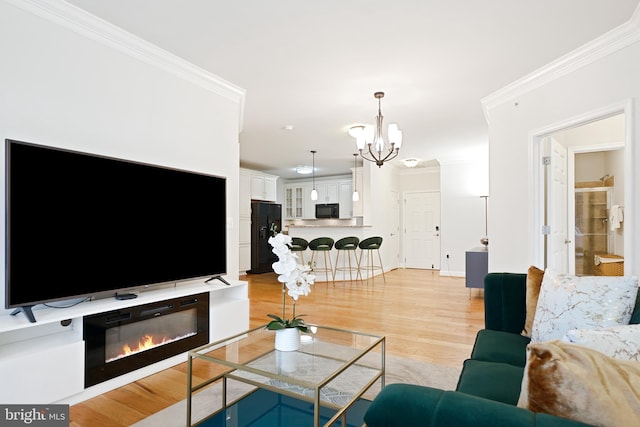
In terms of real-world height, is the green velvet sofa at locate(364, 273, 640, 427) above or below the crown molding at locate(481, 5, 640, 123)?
below

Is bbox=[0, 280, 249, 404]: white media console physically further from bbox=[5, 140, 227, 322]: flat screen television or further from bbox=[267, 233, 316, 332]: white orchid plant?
bbox=[267, 233, 316, 332]: white orchid plant

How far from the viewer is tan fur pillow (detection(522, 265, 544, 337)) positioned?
6.70ft

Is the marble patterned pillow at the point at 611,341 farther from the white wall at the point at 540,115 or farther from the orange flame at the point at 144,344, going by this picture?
the orange flame at the point at 144,344

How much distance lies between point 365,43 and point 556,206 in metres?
2.75

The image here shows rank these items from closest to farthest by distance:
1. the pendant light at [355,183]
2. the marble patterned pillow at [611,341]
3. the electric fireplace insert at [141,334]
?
the marble patterned pillow at [611,341] → the electric fireplace insert at [141,334] → the pendant light at [355,183]

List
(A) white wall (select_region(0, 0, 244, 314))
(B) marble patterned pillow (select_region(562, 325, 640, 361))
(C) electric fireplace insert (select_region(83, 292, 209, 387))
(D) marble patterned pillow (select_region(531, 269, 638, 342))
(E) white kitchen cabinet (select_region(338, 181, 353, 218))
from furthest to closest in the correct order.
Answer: (E) white kitchen cabinet (select_region(338, 181, 353, 218)) → (C) electric fireplace insert (select_region(83, 292, 209, 387)) → (A) white wall (select_region(0, 0, 244, 314)) → (D) marble patterned pillow (select_region(531, 269, 638, 342)) → (B) marble patterned pillow (select_region(562, 325, 640, 361))

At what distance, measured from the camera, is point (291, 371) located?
171 centimetres

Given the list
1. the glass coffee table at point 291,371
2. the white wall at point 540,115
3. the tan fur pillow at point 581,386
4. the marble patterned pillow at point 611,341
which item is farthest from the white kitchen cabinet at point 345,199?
the tan fur pillow at point 581,386

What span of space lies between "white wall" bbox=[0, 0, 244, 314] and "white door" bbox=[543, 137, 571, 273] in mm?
3347

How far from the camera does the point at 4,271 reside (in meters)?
2.00

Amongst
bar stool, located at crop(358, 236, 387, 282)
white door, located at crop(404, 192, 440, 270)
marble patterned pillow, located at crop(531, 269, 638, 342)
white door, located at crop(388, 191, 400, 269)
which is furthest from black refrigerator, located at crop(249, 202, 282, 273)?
marble patterned pillow, located at crop(531, 269, 638, 342)

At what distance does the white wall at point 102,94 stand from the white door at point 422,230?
6247 mm

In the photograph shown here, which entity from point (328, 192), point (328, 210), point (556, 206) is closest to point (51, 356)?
point (556, 206)

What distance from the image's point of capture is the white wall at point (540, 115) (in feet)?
8.30
